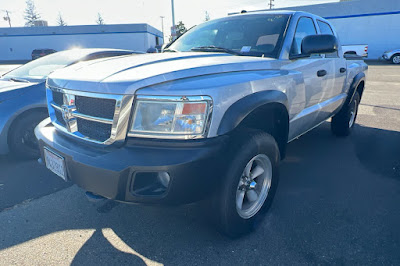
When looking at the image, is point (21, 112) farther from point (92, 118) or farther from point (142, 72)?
point (142, 72)

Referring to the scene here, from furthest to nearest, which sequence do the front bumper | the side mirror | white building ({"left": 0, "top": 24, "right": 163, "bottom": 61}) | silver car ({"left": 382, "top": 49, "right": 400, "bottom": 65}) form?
white building ({"left": 0, "top": 24, "right": 163, "bottom": 61}) < silver car ({"left": 382, "top": 49, "right": 400, "bottom": 65}) < the side mirror < the front bumper

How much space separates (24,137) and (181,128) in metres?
3.13

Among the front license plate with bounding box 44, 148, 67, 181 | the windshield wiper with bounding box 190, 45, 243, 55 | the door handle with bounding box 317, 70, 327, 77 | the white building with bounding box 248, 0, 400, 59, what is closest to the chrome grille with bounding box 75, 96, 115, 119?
the front license plate with bounding box 44, 148, 67, 181

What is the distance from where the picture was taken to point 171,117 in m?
1.79

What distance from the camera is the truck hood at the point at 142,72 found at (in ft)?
5.96

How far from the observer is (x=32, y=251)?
2166 millimetres

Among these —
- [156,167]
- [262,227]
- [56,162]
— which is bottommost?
[262,227]

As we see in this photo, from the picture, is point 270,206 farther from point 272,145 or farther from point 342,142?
point 342,142

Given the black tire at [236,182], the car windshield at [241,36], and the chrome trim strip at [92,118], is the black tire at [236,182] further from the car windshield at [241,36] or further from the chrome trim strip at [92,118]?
the car windshield at [241,36]

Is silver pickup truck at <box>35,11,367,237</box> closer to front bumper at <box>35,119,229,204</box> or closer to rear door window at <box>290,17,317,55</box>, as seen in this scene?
front bumper at <box>35,119,229,204</box>

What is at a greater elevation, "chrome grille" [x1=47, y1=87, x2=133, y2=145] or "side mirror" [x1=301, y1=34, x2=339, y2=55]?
"side mirror" [x1=301, y1=34, x2=339, y2=55]

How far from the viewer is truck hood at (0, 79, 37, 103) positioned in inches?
145

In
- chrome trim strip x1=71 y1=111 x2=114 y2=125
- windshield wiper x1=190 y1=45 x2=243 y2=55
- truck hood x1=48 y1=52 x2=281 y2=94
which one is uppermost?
windshield wiper x1=190 y1=45 x2=243 y2=55

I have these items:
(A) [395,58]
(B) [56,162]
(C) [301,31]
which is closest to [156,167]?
(B) [56,162]
